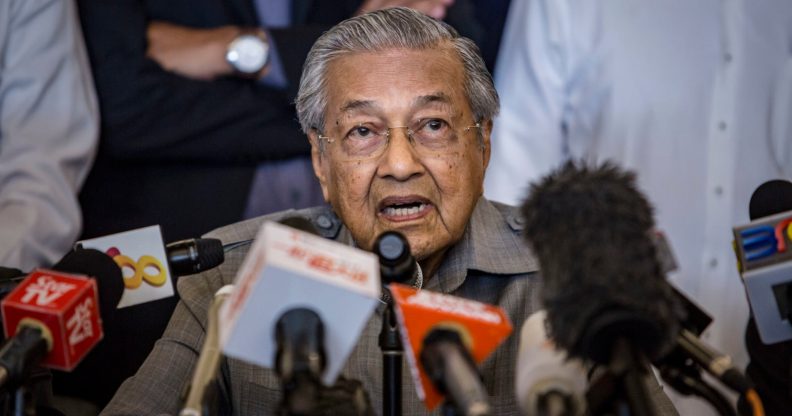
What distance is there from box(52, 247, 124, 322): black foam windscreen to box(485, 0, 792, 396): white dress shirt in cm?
187

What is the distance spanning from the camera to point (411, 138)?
2.31 m

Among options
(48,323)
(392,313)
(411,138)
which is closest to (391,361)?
(392,313)

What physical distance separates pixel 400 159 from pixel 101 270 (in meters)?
0.75

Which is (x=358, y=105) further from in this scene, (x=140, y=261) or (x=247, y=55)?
(x=247, y=55)

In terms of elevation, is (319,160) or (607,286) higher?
(607,286)

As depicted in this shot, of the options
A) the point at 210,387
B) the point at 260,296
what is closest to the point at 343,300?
the point at 260,296

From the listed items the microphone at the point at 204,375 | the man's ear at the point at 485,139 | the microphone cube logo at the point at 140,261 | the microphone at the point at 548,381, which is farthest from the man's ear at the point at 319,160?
the microphone at the point at 548,381

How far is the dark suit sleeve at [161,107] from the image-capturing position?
126 inches

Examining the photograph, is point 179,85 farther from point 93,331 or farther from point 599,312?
point 599,312

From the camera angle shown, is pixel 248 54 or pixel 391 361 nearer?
pixel 391 361

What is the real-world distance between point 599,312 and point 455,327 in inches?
8.0

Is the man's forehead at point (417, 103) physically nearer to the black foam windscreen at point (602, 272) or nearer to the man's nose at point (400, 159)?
the man's nose at point (400, 159)

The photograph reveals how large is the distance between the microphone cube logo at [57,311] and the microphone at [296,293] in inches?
13.5

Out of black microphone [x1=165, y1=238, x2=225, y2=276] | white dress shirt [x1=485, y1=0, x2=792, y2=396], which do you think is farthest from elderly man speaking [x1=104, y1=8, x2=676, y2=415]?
white dress shirt [x1=485, y1=0, x2=792, y2=396]
